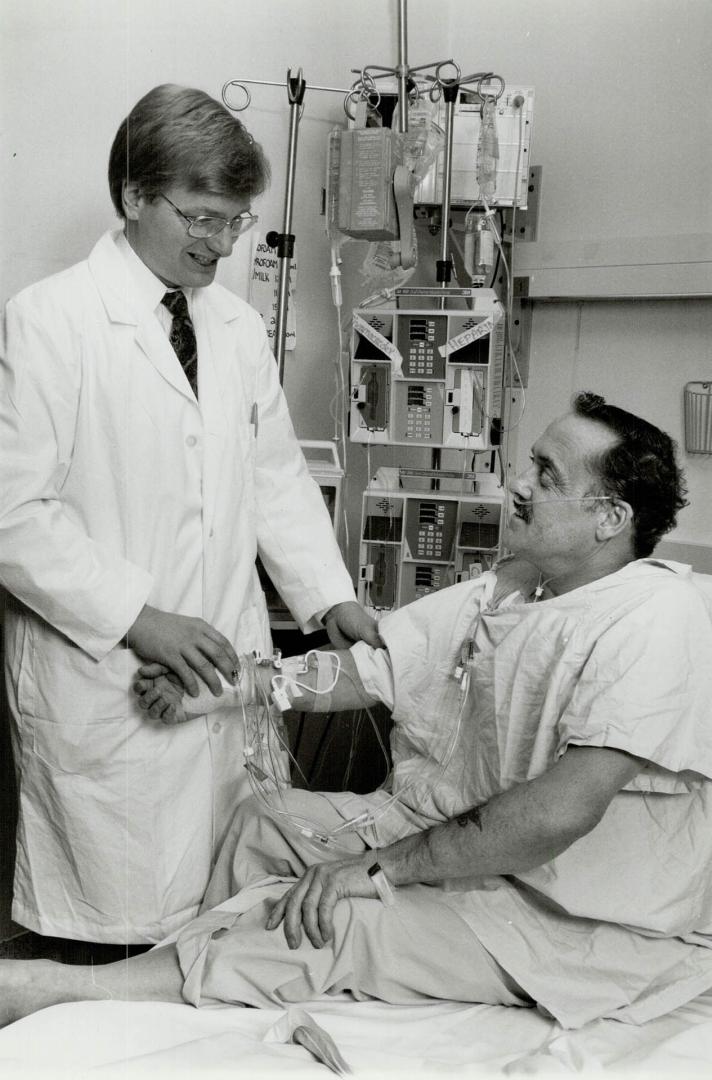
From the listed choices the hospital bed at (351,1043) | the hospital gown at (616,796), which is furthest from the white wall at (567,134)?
the hospital bed at (351,1043)

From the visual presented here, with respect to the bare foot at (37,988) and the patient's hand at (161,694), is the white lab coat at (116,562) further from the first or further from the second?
the bare foot at (37,988)

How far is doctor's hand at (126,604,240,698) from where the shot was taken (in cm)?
159

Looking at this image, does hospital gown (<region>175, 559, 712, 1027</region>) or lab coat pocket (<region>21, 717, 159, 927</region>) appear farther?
lab coat pocket (<region>21, 717, 159, 927</region>)

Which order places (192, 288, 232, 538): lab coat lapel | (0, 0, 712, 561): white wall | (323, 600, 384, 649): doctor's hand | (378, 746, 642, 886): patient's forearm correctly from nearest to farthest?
(378, 746, 642, 886): patient's forearm < (192, 288, 232, 538): lab coat lapel < (323, 600, 384, 649): doctor's hand < (0, 0, 712, 561): white wall

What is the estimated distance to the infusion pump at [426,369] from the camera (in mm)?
2496

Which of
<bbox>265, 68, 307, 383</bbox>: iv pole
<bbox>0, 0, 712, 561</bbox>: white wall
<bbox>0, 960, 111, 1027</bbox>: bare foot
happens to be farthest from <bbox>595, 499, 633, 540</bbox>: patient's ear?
<bbox>0, 0, 712, 561</bbox>: white wall

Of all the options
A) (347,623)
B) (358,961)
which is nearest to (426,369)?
(347,623)

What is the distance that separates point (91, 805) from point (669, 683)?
92cm

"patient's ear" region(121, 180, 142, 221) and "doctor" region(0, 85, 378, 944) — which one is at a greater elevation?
"patient's ear" region(121, 180, 142, 221)

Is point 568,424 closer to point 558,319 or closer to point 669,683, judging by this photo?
point 669,683

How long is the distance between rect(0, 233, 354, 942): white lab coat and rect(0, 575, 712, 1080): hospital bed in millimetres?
423

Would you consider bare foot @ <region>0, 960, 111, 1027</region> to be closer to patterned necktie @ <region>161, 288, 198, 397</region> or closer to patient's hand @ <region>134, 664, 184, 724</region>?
patient's hand @ <region>134, 664, 184, 724</region>

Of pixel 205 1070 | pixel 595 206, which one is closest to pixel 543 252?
pixel 595 206

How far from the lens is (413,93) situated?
263 centimetres
